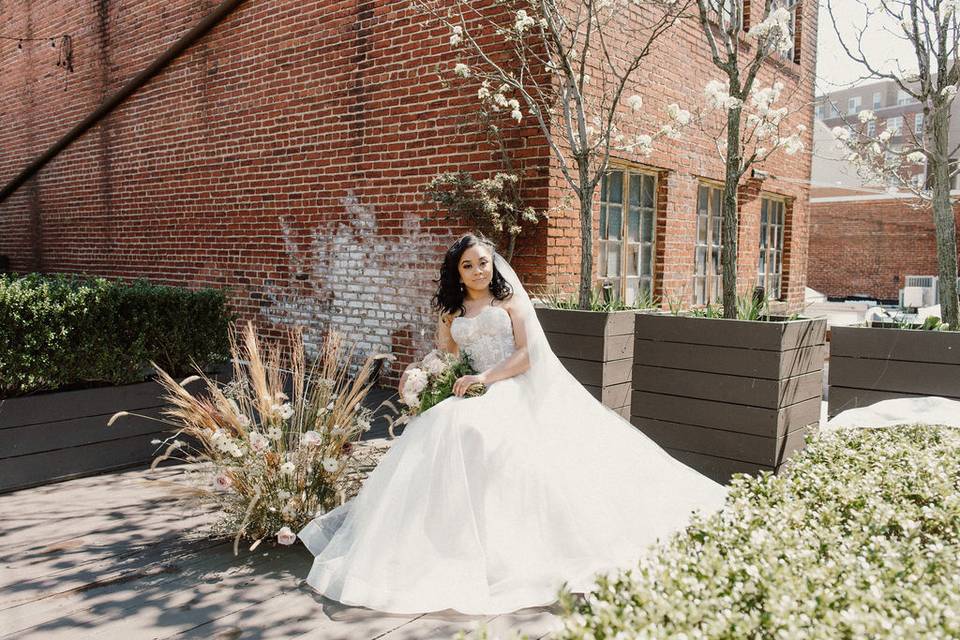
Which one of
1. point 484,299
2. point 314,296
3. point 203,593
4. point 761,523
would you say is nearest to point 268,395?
point 203,593

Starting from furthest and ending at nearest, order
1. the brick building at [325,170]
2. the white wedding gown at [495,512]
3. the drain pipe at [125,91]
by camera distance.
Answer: the drain pipe at [125,91], the brick building at [325,170], the white wedding gown at [495,512]

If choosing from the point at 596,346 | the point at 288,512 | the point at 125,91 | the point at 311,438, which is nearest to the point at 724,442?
the point at 596,346

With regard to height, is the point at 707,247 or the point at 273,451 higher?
the point at 707,247

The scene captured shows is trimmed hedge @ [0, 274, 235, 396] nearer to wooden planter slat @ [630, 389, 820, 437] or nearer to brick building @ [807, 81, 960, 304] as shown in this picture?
wooden planter slat @ [630, 389, 820, 437]

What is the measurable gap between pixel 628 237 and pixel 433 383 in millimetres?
4058

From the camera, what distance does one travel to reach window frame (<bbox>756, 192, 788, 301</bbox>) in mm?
9953

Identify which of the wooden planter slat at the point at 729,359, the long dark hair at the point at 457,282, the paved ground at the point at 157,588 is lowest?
the paved ground at the point at 157,588

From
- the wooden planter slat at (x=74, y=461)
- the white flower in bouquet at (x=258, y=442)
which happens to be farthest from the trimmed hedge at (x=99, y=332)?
the white flower in bouquet at (x=258, y=442)

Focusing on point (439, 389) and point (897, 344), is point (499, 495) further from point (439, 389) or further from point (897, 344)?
point (897, 344)

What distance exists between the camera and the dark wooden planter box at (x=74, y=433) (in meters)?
4.21

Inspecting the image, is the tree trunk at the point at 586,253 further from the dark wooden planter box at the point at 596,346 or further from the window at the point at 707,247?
the window at the point at 707,247

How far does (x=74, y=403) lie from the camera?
4.43 metres

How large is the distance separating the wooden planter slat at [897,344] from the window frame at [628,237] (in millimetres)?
1999

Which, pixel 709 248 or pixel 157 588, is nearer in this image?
pixel 157 588
